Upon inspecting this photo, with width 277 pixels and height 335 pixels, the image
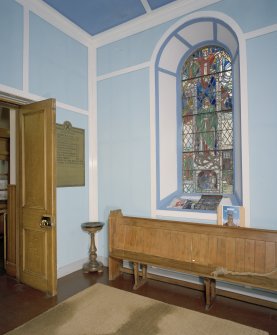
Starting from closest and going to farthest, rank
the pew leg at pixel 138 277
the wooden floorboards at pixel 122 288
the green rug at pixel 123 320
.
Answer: the green rug at pixel 123 320
the wooden floorboards at pixel 122 288
the pew leg at pixel 138 277

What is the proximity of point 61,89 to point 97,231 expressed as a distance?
2208 millimetres

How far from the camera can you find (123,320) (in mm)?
2414

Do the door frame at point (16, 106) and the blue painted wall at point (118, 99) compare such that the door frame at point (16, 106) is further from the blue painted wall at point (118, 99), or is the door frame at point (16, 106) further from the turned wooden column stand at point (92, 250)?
the turned wooden column stand at point (92, 250)

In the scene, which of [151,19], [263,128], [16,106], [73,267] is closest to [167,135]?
[263,128]

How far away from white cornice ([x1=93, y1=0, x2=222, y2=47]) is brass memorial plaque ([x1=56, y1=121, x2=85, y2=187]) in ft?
5.02

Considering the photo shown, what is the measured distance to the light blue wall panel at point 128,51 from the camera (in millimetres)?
3594

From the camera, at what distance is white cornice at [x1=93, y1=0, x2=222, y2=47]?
10.8 feet

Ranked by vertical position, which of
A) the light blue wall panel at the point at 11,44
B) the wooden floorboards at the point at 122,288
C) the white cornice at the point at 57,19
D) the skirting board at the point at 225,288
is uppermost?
the white cornice at the point at 57,19

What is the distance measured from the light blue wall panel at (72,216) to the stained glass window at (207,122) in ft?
5.26

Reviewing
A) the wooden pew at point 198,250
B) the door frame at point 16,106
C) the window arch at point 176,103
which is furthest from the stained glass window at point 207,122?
the door frame at point 16,106

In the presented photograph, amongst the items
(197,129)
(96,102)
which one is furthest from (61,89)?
(197,129)

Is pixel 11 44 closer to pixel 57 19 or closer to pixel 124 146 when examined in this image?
pixel 57 19

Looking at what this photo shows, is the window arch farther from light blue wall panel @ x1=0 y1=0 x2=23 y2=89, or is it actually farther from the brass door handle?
light blue wall panel @ x1=0 y1=0 x2=23 y2=89

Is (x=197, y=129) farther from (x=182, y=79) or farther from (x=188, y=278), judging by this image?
(x=188, y=278)
